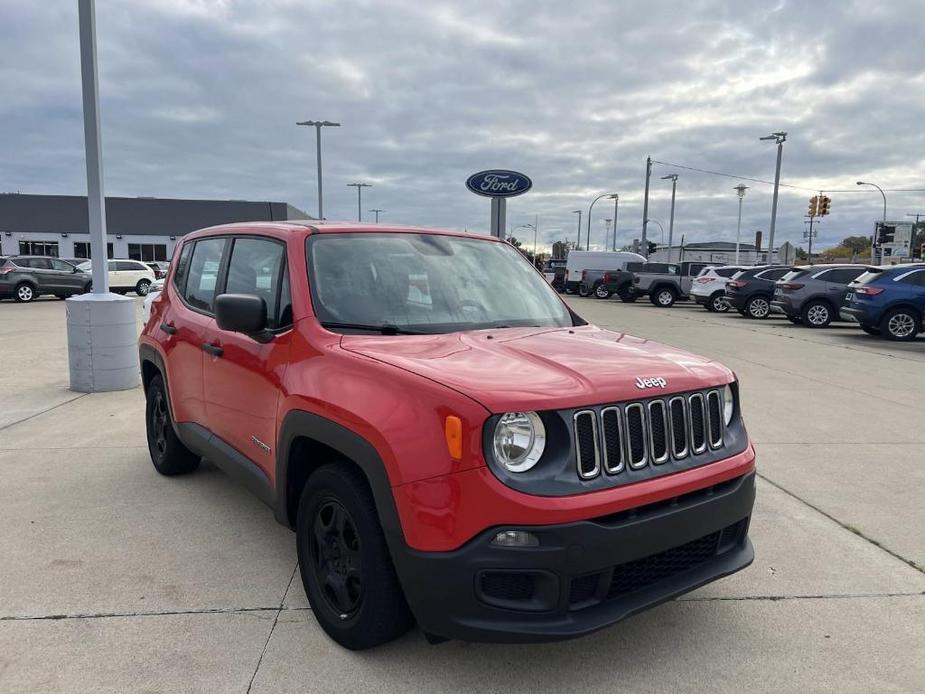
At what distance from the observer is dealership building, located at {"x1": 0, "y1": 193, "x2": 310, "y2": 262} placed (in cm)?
6003

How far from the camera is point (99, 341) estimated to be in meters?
7.90

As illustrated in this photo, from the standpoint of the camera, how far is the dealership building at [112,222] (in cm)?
6003

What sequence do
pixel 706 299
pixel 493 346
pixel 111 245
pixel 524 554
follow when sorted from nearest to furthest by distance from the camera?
1. pixel 524 554
2. pixel 493 346
3. pixel 706 299
4. pixel 111 245

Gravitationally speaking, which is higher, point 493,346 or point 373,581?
point 493,346

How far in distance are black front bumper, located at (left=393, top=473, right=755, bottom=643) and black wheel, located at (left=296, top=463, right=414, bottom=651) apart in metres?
0.18

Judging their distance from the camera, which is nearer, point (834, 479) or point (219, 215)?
point (834, 479)

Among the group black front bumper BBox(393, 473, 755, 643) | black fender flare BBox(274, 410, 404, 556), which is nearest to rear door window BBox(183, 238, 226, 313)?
black fender flare BBox(274, 410, 404, 556)

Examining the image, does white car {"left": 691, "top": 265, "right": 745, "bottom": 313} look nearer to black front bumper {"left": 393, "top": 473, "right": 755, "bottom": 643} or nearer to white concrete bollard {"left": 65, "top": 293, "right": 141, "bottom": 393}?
white concrete bollard {"left": 65, "top": 293, "right": 141, "bottom": 393}

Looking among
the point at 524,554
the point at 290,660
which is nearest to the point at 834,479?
the point at 524,554

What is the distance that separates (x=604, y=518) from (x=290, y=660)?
1382mm

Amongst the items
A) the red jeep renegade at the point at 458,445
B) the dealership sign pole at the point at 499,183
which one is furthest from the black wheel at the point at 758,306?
the red jeep renegade at the point at 458,445

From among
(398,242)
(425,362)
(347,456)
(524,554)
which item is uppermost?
(398,242)

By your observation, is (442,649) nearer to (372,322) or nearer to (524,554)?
(524,554)

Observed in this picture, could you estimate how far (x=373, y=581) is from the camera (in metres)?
2.52
